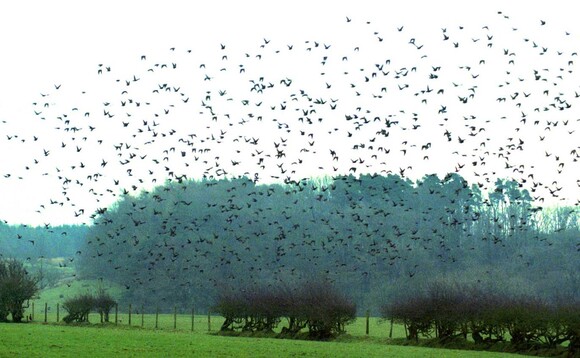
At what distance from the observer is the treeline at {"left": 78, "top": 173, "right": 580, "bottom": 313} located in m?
92.9

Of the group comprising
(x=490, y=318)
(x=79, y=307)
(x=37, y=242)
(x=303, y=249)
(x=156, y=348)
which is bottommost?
(x=156, y=348)

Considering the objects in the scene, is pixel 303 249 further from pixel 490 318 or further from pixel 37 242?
pixel 37 242

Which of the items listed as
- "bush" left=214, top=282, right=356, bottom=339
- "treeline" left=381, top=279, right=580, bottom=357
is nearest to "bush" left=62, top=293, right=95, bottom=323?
"bush" left=214, top=282, right=356, bottom=339

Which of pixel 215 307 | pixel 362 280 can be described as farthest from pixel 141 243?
pixel 215 307

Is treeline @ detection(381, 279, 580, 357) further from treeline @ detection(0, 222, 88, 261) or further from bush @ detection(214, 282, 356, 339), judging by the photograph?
treeline @ detection(0, 222, 88, 261)

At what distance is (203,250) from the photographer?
9575cm

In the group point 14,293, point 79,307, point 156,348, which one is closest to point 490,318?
point 156,348

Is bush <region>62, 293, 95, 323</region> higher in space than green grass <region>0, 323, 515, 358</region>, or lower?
higher

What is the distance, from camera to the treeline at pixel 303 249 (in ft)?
305

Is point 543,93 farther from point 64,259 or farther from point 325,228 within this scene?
point 64,259

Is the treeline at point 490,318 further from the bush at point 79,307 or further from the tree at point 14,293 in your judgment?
the tree at point 14,293

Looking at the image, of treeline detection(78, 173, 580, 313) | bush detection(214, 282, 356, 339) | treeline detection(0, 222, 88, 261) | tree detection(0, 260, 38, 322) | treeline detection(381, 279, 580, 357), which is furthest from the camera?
treeline detection(0, 222, 88, 261)

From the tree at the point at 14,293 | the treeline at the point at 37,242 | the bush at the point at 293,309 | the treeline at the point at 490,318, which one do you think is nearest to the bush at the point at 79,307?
the tree at the point at 14,293

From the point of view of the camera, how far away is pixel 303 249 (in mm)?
101750
